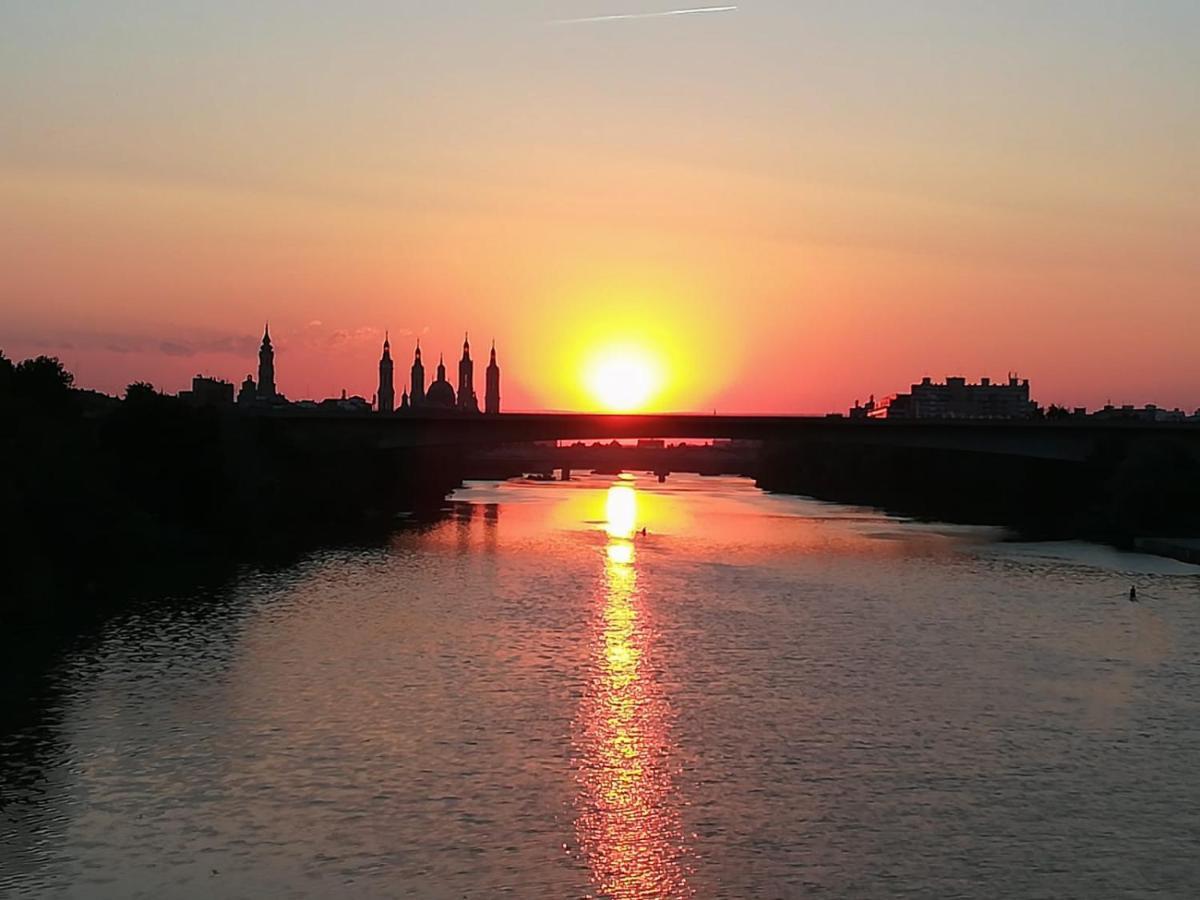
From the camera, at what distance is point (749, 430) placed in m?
113

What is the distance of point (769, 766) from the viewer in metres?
32.5

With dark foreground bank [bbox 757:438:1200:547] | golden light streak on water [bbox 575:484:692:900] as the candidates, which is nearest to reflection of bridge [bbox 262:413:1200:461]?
dark foreground bank [bbox 757:438:1200:547]

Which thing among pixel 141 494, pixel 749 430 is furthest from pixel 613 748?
pixel 749 430

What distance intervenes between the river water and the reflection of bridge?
4665cm

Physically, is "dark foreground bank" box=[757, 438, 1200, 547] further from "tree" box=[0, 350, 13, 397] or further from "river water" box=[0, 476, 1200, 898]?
"tree" box=[0, 350, 13, 397]

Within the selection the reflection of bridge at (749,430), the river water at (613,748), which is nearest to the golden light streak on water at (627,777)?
the river water at (613,748)

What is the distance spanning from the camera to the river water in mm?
25859

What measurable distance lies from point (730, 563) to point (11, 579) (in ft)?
130

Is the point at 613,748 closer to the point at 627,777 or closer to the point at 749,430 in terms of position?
the point at 627,777

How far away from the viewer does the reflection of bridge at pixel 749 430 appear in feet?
358

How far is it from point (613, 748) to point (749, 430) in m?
80.3

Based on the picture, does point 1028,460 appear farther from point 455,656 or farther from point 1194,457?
point 455,656

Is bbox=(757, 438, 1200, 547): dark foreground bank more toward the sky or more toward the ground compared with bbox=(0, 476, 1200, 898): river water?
more toward the sky

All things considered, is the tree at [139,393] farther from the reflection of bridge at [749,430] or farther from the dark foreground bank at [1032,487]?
the dark foreground bank at [1032,487]
